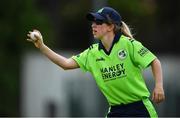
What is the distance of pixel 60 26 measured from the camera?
4134 cm

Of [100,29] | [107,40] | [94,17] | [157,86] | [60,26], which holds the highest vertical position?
[94,17]

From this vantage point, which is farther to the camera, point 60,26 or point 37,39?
point 60,26

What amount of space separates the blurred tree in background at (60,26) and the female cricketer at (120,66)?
39.8 ft

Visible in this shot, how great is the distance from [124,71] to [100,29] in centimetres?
51

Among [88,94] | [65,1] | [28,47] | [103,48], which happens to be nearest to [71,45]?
[65,1]

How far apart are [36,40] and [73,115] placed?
50.9 feet

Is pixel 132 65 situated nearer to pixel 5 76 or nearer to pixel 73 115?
pixel 73 115

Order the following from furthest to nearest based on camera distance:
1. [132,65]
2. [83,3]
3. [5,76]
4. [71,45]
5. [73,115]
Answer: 1. [71,45]
2. [83,3]
3. [5,76]
4. [73,115]
5. [132,65]

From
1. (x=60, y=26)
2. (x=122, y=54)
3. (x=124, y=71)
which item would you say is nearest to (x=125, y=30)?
(x=122, y=54)

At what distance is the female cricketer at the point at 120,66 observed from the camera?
11.4 metres

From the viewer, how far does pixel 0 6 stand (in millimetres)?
30734

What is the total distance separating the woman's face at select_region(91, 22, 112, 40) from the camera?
11.5 meters

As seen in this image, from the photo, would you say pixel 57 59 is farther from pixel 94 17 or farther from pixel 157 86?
pixel 157 86

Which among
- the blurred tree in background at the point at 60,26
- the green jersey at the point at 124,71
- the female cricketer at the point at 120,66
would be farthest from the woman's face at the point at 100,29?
the blurred tree in background at the point at 60,26
